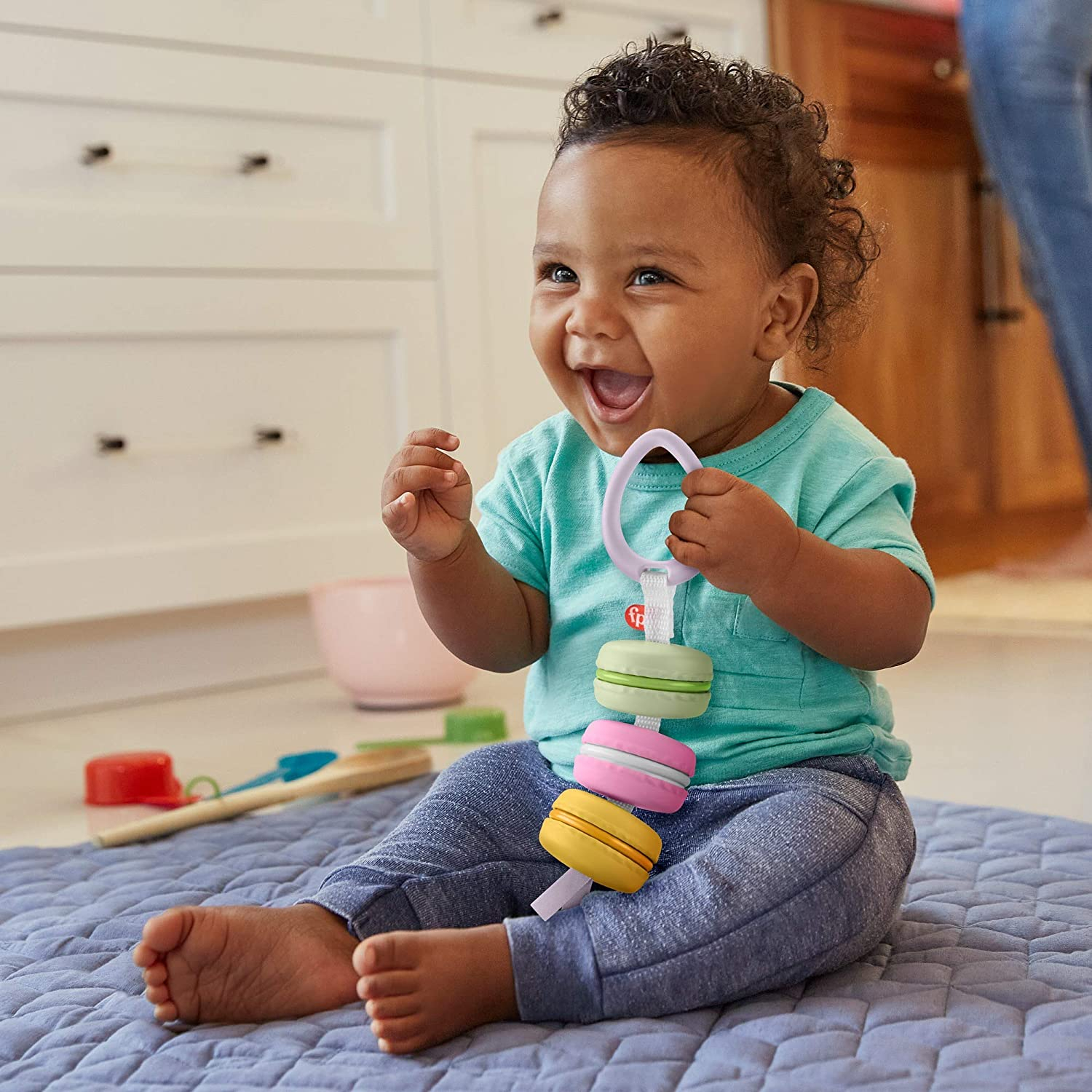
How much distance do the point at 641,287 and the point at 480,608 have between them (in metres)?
0.22

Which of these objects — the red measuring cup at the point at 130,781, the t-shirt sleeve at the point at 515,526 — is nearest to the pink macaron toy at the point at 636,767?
the t-shirt sleeve at the point at 515,526

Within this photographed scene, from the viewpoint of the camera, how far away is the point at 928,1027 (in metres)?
0.70

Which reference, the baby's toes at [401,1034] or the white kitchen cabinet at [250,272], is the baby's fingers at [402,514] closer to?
the baby's toes at [401,1034]

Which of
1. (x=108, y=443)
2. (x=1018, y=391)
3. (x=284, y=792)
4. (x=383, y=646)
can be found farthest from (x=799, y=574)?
(x=1018, y=391)

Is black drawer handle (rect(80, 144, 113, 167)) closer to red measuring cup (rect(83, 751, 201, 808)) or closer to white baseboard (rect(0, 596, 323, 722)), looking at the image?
white baseboard (rect(0, 596, 323, 722))

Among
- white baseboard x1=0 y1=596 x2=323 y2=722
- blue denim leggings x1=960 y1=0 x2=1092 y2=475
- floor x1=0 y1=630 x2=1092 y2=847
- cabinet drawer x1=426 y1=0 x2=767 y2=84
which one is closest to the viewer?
floor x1=0 y1=630 x2=1092 y2=847

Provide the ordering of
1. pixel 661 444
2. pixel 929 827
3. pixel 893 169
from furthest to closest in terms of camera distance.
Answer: pixel 893 169
pixel 929 827
pixel 661 444

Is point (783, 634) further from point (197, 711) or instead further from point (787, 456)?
point (197, 711)

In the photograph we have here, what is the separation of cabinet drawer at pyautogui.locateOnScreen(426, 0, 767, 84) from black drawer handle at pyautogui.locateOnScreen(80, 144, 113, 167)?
1.56 feet

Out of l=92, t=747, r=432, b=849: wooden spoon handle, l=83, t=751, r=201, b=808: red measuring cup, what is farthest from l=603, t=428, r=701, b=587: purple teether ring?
l=83, t=751, r=201, b=808: red measuring cup

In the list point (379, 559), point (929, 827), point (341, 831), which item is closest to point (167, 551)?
point (379, 559)

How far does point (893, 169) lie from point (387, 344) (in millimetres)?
1125

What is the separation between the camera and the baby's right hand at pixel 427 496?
0.85m

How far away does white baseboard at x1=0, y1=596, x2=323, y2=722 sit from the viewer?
5.78 ft
